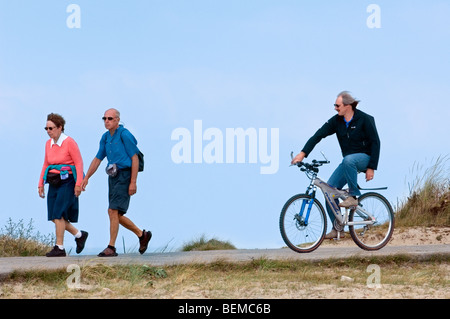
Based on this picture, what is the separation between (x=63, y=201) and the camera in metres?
10.3

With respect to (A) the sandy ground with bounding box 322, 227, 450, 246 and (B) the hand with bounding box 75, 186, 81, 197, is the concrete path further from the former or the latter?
(A) the sandy ground with bounding box 322, 227, 450, 246

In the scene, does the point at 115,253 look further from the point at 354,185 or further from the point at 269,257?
the point at 354,185

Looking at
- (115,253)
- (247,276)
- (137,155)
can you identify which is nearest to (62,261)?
(115,253)

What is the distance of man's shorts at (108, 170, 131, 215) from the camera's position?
9664mm

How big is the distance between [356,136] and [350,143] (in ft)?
0.50

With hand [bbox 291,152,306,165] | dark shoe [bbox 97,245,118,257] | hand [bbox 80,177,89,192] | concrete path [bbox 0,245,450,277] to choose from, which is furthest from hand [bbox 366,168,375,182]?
hand [bbox 80,177,89,192]

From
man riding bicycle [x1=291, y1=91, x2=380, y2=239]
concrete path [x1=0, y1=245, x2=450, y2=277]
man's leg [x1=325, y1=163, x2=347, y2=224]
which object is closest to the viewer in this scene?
concrete path [x1=0, y1=245, x2=450, y2=277]

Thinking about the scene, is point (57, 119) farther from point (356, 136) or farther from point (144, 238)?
point (356, 136)

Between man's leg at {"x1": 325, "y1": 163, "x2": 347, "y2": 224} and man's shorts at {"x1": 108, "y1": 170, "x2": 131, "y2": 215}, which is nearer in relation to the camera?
man's shorts at {"x1": 108, "y1": 170, "x2": 131, "y2": 215}

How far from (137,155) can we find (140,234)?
134cm

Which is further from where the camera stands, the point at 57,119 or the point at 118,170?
the point at 57,119

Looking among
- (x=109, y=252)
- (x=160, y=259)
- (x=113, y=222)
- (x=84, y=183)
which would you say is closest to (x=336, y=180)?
(x=160, y=259)

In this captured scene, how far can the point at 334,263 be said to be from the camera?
941cm
